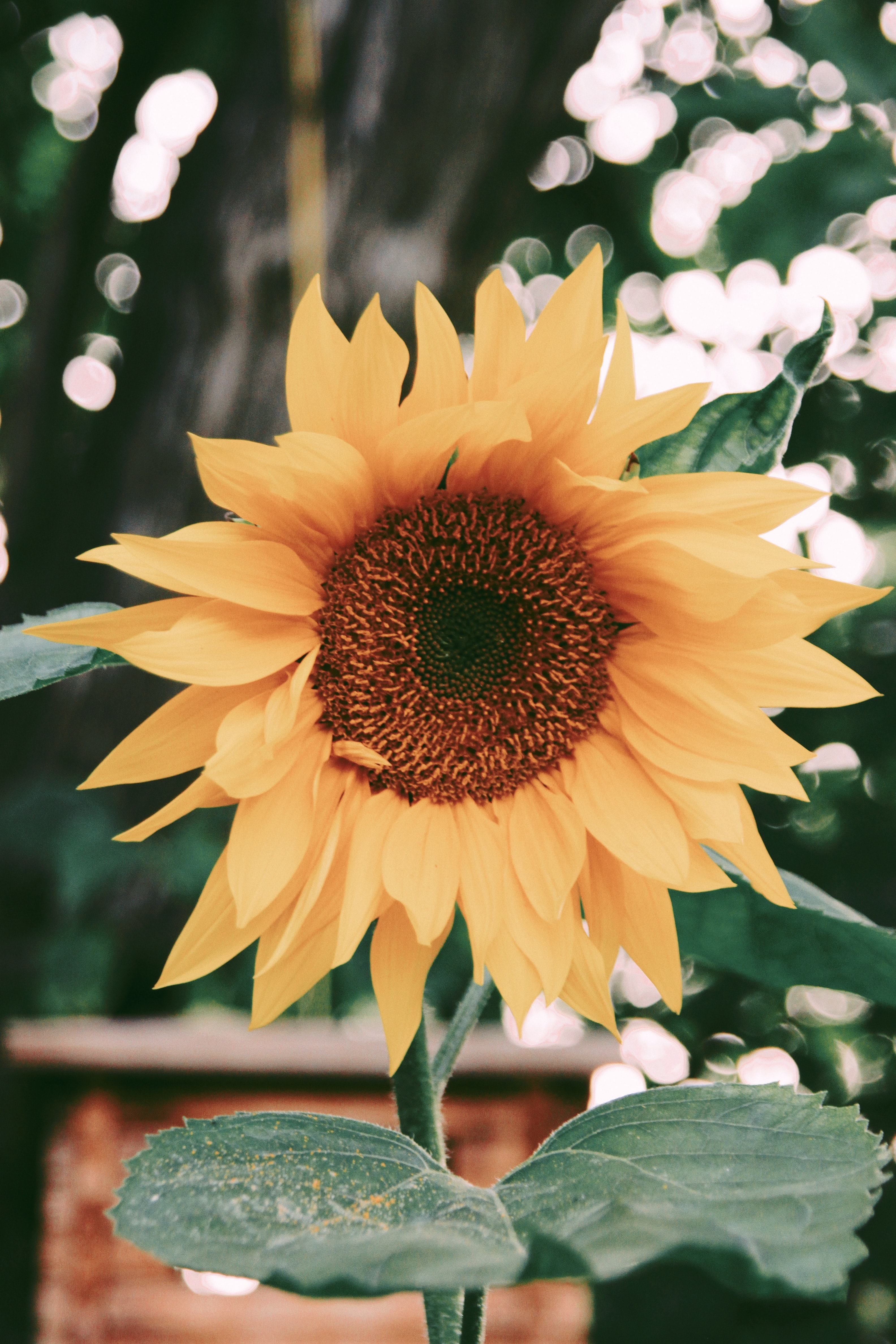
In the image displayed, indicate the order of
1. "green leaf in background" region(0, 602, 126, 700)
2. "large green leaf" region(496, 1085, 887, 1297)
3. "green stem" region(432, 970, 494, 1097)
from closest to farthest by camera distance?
"large green leaf" region(496, 1085, 887, 1297), "green leaf in background" region(0, 602, 126, 700), "green stem" region(432, 970, 494, 1097)

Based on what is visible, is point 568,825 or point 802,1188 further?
point 568,825

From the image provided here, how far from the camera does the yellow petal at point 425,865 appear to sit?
42 centimetres

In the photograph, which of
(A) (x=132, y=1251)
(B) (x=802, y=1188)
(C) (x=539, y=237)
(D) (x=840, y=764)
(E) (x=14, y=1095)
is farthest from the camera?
(C) (x=539, y=237)

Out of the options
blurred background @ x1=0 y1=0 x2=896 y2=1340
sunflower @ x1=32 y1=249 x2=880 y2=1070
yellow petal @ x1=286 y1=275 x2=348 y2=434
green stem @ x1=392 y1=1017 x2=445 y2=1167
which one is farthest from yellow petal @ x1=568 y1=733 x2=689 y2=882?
blurred background @ x1=0 y1=0 x2=896 y2=1340

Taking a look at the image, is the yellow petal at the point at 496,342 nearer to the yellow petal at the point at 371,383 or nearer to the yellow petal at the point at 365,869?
the yellow petal at the point at 371,383

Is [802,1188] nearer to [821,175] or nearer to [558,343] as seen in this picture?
[558,343]

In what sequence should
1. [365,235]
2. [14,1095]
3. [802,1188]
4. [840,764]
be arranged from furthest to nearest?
[840,764], [365,235], [14,1095], [802,1188]

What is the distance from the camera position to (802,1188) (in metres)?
0.29

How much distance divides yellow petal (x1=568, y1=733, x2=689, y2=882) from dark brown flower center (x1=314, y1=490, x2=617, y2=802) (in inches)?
0.7

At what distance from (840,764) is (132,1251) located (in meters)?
1.38

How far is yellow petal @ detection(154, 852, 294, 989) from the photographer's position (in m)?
0.40

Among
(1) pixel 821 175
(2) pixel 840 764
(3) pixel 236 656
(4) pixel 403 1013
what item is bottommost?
(2) pixel 840 764

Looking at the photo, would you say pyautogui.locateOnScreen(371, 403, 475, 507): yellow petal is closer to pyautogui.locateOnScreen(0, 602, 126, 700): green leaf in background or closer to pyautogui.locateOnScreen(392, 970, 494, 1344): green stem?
pyautogui.locateOnScreen(0, 602, 126, 700): green leaf in background

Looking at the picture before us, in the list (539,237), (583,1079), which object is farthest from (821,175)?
(583,1079)
